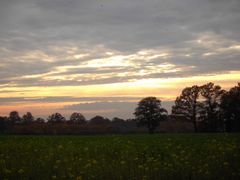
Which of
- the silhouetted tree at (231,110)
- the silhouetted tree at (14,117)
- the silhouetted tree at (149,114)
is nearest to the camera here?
the silhouetted tree at (231,110)

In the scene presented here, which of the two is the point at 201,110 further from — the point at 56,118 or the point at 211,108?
Result: the point at 56,118

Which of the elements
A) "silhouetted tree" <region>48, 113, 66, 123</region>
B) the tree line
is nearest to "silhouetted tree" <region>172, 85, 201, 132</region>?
the tree line

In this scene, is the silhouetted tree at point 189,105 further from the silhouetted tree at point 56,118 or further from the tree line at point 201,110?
the silhouetted tree at point 56,118

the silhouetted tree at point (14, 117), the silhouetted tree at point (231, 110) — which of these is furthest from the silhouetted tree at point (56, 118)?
the silhouetted tree at point (231, 110)

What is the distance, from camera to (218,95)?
7944cm

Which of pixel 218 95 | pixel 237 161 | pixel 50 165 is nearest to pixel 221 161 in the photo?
pixel 237 161

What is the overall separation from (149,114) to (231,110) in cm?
2080

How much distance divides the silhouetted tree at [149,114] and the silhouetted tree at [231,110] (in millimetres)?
16849

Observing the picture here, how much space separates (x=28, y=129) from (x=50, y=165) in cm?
7252

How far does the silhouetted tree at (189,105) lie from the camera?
7818cm

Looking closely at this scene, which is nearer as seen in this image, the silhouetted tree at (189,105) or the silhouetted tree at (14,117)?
the silhouetted tree at (189,105)

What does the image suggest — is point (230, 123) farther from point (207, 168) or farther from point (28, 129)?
point (207, 168)

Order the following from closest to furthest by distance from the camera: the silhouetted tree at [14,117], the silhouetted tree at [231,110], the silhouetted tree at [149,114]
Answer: the silhouetted tree at [231,110] → the silhouetted tree at [149,114] → the silhouetted tree at [14,117]

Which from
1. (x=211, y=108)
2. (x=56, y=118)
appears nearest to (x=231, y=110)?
(x=211, y=108)
